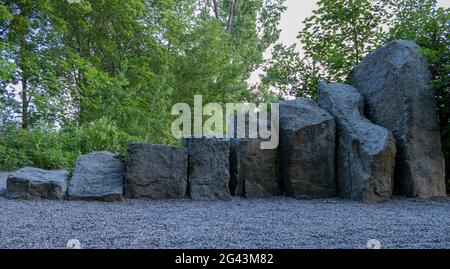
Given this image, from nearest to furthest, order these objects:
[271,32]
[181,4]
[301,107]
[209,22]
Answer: [301,107]
[209,22]
[181,4]
[271,32]

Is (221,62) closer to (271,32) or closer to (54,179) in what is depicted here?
(271,32)

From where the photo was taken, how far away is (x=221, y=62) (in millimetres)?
12414

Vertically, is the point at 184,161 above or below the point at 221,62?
below

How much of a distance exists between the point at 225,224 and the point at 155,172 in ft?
5.60

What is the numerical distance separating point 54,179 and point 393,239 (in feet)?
12.3

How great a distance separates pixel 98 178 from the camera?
4.60 meters

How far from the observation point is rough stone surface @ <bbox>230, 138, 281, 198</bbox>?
4805 millimetres

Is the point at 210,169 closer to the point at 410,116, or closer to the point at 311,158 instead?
the point at 311,158

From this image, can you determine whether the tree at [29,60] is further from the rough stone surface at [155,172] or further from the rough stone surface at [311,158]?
the rough stone surface at [311,158]

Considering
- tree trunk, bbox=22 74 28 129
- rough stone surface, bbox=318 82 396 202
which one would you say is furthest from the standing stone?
tree trunk, bbox=22 74 28 129

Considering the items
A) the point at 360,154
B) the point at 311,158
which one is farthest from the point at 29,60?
the point at 360,154

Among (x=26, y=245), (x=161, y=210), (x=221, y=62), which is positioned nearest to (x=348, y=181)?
(x=161, y=210)

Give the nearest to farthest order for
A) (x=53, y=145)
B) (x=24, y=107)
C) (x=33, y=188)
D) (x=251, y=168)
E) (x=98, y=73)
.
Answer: (x=33, y=188), (x=251, y=168), (x=53, y=145), (x=98, y=73), (x=24, y=107)

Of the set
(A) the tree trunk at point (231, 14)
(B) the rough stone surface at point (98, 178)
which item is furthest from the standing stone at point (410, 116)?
(A) the tree trunk at point (231, 14)
